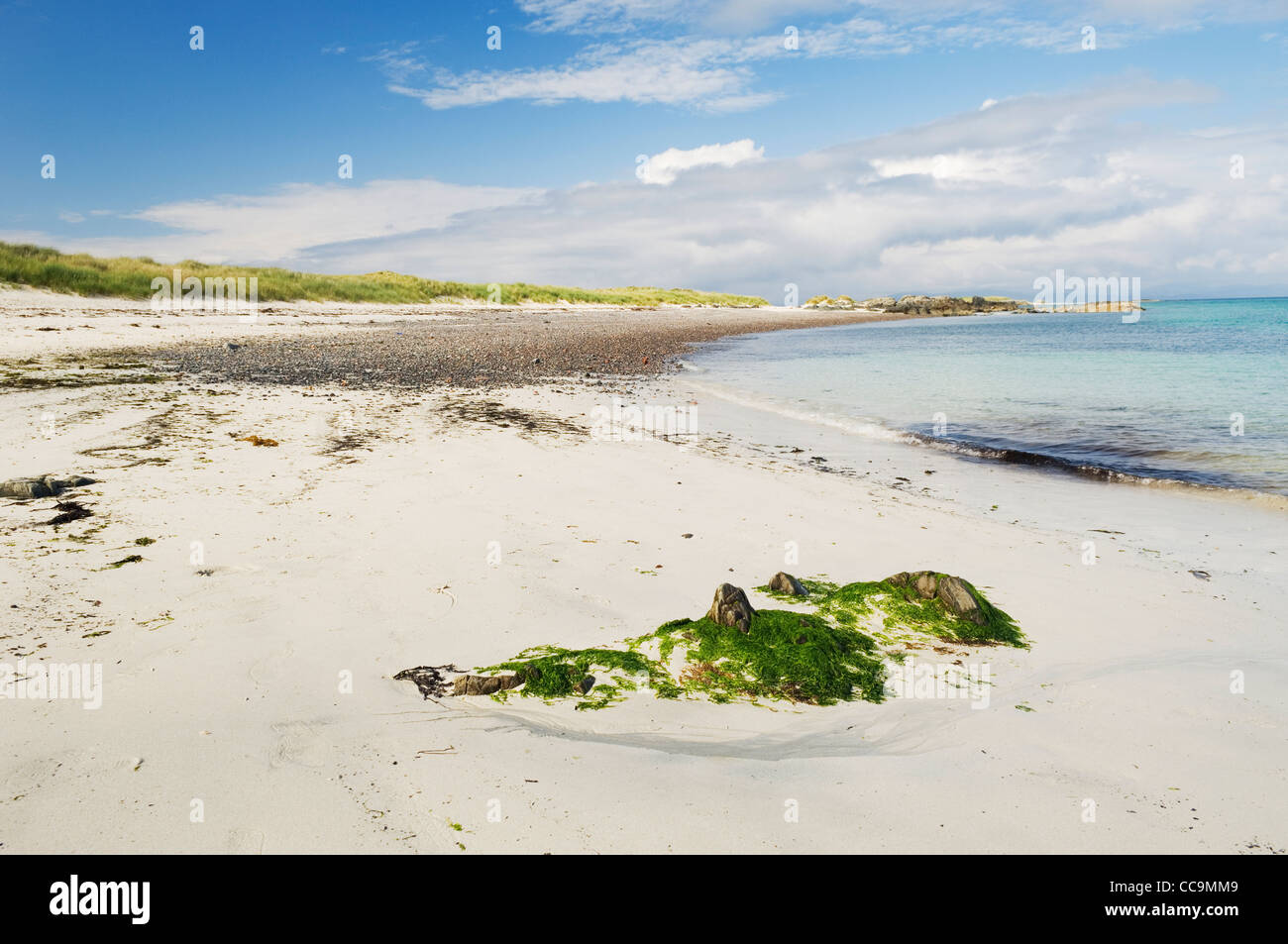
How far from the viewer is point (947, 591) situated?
5027 millimetres

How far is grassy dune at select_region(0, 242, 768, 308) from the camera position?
29.6 meters

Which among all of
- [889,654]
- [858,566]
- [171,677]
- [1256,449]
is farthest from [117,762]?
[1256,449]

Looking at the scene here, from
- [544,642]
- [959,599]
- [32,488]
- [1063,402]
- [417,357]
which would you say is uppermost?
[417,357]

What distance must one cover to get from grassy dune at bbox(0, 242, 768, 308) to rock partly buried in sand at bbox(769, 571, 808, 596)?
35.8 meters

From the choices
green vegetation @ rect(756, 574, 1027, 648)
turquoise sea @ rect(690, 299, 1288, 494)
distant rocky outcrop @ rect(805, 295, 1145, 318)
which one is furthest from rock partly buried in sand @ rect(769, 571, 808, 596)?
distant rocky outcrop @ rect(805, 295, 1145, 318)

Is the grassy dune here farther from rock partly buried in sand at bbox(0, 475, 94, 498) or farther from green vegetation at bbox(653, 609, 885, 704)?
green vegetation at bbox(653, 609, 885, 704)

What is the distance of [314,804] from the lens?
2867mm

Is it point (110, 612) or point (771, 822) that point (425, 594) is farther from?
point (771, 822)

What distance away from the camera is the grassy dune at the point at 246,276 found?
97.1ft

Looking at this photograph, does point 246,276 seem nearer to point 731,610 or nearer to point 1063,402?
point 1063,402

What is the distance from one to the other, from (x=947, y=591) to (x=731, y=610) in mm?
1731

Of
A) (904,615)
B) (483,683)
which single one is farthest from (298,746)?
(904,615)

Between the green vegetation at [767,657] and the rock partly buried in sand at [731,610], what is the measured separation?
43mm

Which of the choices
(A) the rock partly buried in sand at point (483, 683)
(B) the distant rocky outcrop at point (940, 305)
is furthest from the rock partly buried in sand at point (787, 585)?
(B) the distant rocky outcrop at point (940, 305)
